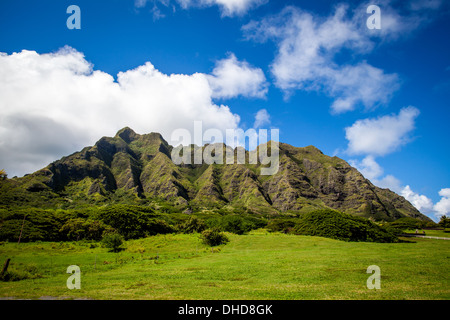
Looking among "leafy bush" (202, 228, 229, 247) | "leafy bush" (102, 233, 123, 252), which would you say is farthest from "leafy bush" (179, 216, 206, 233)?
"leafy bush" (102, 233, 123, 252)

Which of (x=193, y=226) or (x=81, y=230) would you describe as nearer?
(x=81, y=230)

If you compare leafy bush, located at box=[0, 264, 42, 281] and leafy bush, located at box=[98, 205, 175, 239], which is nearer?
leafy bush, located at box=[0, 264, 42, 281]

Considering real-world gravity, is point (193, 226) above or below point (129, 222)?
below

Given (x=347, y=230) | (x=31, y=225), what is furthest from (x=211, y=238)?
(x=31, y=225)

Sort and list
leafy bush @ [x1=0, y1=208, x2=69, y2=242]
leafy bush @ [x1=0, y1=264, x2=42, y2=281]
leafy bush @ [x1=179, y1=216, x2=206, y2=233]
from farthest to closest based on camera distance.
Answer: leafy bush @ [x1=179, y1=216, x2=206, y2=233] → leafy bush @ [x1=0, y1=208, x2=69, y2=242] → leafy bush @ [x1=0, y1=264, x2=42, y2=281]

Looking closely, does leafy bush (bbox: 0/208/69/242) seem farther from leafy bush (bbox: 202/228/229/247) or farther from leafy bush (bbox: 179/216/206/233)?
leafy bush (bbox: 202/228/229/247)

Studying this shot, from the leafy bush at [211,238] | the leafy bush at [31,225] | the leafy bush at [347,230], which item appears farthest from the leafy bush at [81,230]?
the leafy bush at [347,230]

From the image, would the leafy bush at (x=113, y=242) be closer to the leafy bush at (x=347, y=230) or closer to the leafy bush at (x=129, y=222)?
the leafy bush at (x=129, y=222)

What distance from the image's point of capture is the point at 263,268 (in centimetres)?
2759

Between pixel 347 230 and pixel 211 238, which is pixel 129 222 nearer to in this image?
pixel 211 238
